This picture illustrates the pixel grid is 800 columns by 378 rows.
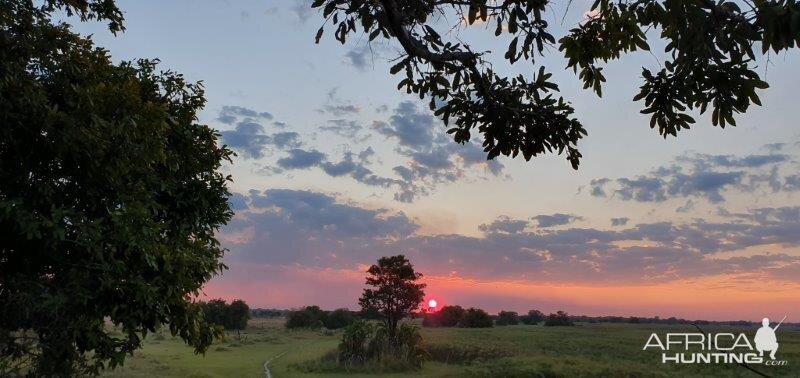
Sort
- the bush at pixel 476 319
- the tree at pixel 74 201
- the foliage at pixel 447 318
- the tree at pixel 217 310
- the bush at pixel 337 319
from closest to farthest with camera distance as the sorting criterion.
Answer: the tree at pixel 74 201
the tree at pixel 217 310
the bush at pixel 476 319
the foliage at pixel 447 318
the bush at pixel 337 319

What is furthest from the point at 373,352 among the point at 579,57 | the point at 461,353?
the point at 579,57

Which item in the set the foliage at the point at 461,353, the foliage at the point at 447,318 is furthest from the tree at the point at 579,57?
the foliage at the point at 447,318

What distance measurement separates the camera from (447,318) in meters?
113

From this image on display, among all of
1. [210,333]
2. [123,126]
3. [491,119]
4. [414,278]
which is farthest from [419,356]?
[491,119]

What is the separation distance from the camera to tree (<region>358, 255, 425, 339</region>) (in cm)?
5128

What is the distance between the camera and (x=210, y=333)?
14508 mm

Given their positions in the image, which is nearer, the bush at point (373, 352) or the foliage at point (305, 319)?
the bush at point (373, 352)

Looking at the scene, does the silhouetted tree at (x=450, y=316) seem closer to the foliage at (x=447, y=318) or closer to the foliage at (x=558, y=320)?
the foliage at (x=447, y=318)

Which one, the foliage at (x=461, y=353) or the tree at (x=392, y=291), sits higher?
the tree at (x=392, y=291)

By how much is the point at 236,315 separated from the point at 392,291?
53931mm

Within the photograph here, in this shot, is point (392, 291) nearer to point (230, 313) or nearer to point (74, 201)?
point (74, 201)

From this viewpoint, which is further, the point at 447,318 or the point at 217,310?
the point at 447,318

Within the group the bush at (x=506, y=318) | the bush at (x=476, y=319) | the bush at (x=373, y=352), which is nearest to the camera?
the bush at (x=373, y=352)

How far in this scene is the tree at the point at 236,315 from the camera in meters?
95.6
